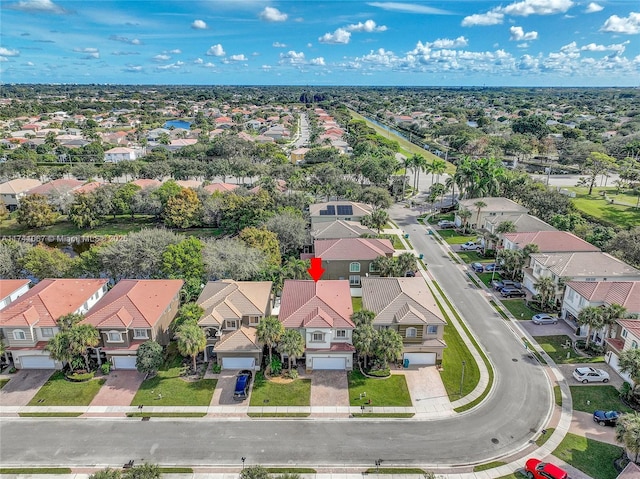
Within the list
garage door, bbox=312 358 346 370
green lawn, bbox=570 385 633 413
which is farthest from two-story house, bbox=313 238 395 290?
green lawn, bbox=570 385 633 413

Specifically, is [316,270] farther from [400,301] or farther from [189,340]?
[189,340]

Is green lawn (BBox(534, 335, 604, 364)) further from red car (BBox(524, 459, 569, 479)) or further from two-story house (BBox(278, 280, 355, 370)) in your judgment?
two-story house (BBox(278, 280, 355, 370))

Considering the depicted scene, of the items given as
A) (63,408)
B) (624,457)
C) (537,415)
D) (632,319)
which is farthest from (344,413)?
(632,319)

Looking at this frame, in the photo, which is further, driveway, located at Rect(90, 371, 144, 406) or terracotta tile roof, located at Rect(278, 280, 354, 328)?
terracotta tile roof, located at Rect(278, 280, 354, 328)

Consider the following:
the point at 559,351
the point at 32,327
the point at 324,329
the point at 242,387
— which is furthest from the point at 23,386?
the point at 559,351

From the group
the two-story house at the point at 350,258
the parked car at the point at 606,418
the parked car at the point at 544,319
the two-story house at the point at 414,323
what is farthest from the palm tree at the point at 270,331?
the parked car at the point at 544,319

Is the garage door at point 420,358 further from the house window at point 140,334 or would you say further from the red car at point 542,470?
the house window at point 140,334
